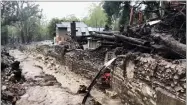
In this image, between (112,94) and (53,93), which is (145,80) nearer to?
(112,94)

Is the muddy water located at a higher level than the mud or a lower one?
lower

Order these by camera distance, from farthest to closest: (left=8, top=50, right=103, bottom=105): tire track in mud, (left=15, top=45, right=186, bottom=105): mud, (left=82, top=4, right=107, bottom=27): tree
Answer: (left=82, top=4, right=107, bottom=27): tree
(left=8, top=50, right=103, bottom=105): tire track in mud
(left=15, top=45, right=186, bottom=105): mud

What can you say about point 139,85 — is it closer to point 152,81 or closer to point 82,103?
point 152,81

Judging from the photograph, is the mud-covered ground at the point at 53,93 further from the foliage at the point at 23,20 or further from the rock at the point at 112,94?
the foliage at the point at 23,20

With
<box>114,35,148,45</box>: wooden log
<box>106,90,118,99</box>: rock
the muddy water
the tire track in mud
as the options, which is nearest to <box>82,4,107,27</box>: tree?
the muddy water

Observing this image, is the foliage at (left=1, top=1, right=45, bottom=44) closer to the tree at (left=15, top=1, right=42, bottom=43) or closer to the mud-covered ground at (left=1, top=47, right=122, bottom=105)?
the tree at (left=15, top=1, right=42, bottom=43)

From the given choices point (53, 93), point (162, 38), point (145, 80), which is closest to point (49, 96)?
point (53, 93)

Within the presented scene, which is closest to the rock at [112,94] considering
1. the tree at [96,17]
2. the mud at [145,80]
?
the mud at [145,80]

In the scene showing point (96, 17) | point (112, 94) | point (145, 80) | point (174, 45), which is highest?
point (96, 17)

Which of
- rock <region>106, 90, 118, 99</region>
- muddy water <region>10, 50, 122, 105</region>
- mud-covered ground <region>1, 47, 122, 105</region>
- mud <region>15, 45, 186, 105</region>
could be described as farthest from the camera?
muddy water <region>10, 50, 122, 105</region>

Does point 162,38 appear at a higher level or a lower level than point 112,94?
higher

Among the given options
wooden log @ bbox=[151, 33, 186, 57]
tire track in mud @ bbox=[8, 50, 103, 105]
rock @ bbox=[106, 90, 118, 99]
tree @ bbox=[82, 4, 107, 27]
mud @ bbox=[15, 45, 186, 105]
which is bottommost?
tire track in mud @ bbox=[8, 50, 103, 105]

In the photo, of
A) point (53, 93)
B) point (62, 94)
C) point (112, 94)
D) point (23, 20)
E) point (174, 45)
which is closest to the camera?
point (174, 45)

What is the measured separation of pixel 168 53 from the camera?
210 inches
